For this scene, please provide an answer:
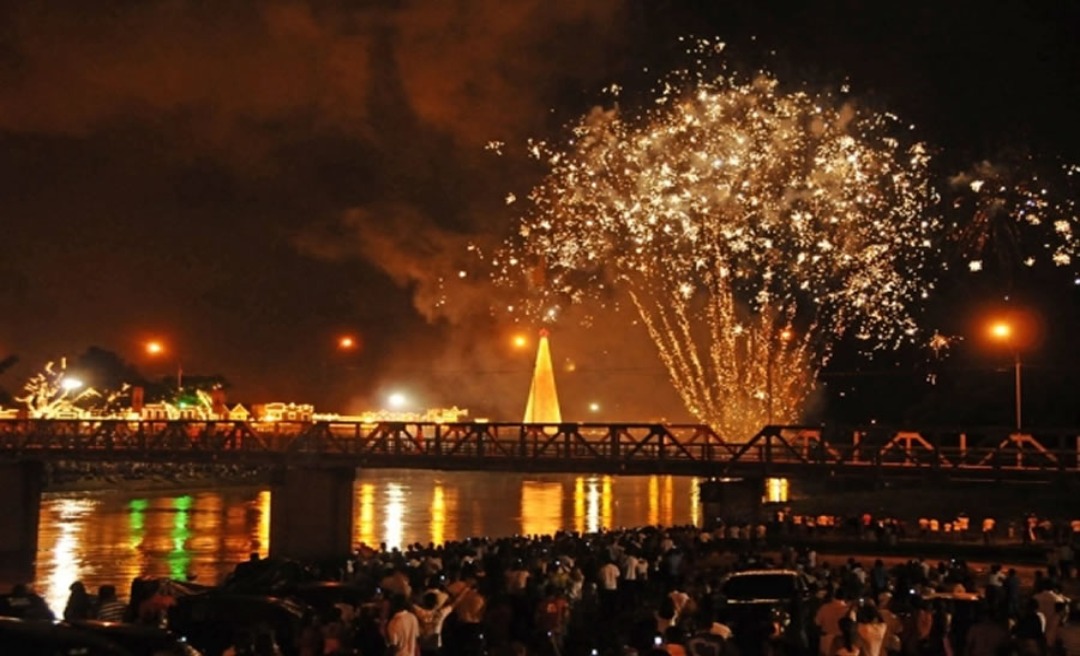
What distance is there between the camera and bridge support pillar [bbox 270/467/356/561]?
48.3m

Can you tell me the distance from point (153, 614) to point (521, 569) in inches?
357

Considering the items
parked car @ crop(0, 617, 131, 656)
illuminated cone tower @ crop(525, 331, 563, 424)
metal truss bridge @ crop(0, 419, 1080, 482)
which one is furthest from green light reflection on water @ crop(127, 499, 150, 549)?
parked car @ crop(0, 617, 131, 656)

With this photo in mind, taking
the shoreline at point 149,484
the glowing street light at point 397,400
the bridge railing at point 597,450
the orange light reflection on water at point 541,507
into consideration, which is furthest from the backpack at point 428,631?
the glowing street light at point 397,400

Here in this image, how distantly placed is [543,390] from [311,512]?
149 feet

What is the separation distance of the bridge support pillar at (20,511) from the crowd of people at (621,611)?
24.9m

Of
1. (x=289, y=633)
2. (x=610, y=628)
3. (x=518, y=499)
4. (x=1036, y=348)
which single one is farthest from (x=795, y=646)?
(x=518, y=499)

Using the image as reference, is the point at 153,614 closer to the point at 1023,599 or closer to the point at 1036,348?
the point at 1023,599

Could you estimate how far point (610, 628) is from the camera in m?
24.1

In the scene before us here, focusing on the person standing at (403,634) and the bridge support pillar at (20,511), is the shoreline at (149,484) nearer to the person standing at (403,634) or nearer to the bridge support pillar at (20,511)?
the bridge support pillar at (20,511)

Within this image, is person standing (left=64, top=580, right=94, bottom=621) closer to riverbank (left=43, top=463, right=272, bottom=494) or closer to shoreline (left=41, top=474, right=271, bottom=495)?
shoreline (left=41, top=474, right=271, bottom=495)

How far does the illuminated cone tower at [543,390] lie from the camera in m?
93.5

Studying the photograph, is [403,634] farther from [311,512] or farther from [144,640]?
[311,512]

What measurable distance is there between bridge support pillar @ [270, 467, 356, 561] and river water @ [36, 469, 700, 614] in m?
2.78

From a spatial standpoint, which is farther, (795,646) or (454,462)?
(454,462)
